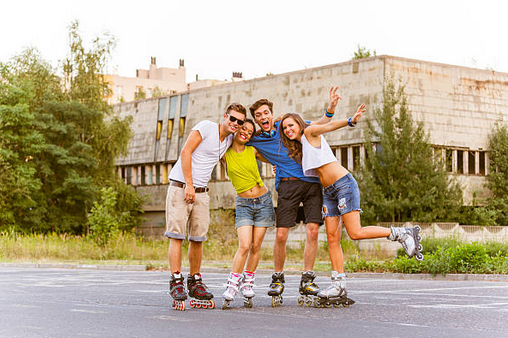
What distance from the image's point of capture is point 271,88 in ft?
145

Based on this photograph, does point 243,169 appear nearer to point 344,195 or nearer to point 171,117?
point 344,195

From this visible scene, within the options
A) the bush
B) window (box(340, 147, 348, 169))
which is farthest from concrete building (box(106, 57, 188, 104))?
the bush

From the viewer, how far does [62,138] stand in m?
51.1

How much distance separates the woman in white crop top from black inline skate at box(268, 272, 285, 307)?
1.69 ft

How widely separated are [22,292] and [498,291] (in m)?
7.15

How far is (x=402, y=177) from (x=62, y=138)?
2317cm

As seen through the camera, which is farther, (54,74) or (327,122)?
(54,74)

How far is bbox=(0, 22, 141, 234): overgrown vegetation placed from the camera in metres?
48.8

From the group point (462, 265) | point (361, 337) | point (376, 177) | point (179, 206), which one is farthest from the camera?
point (376, 177)

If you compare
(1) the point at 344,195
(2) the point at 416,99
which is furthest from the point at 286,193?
(2) the point at 416,99

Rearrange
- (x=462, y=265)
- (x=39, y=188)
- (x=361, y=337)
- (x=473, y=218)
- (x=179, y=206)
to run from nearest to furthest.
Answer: (x=361, y=337)
(x=179, y=206)
(x=462, y=265)
(x=473, y=218)
(x=39, y=188)

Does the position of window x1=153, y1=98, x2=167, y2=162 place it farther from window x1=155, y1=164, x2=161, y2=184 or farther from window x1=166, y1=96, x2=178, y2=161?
window x1=166, y1=96, x2=178, y2=161

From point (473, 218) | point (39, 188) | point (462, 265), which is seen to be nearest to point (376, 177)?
point (473, 218)

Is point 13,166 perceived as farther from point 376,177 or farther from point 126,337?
point 126,337
